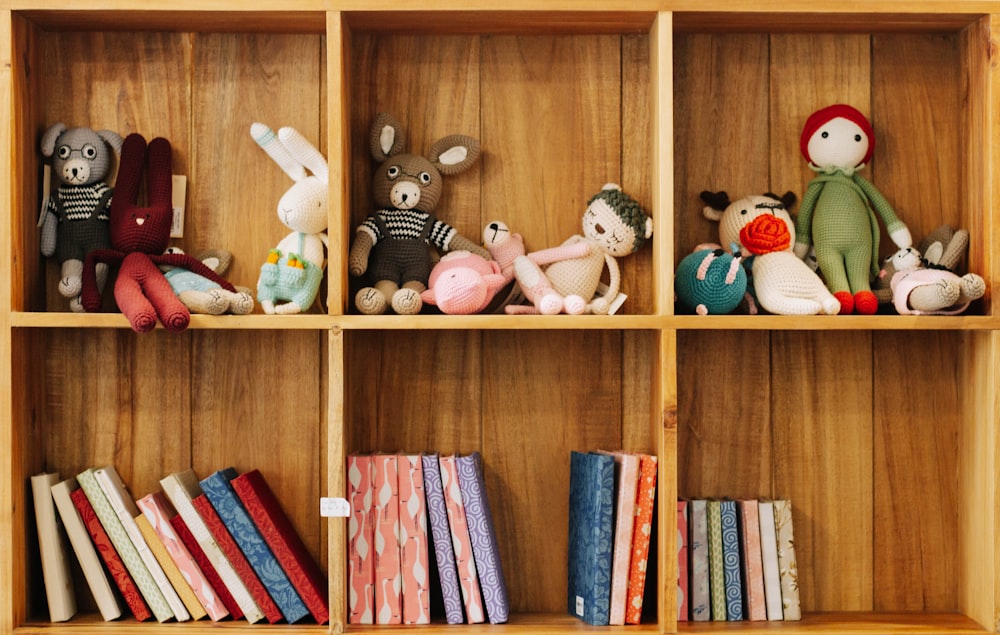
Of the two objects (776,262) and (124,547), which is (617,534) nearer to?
(776,262)

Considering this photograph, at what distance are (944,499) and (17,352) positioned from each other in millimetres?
1597

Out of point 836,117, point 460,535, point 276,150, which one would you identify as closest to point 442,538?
point 460,535

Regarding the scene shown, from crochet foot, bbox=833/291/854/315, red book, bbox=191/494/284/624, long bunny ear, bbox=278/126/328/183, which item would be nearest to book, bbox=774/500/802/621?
crochet foot, bbox=833/291/854/315

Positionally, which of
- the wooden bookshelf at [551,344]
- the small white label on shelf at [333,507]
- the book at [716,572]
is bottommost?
the book at [716,572]

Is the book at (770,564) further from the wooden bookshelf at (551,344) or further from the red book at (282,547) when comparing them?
the red book at (282,547)

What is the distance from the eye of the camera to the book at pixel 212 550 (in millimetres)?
1578

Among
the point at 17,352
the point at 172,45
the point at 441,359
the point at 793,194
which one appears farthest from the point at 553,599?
the point at 172,45

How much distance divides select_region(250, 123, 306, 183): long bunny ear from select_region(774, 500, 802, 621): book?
0.99 meters

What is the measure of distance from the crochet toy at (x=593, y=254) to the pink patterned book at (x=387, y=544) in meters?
0.35

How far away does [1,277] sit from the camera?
154cm

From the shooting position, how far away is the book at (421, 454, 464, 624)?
156 centimetres

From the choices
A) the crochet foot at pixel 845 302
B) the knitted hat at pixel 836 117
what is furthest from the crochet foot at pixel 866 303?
the knitted hat at pixel 836 117

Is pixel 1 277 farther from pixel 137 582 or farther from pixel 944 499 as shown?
pixel 944 499

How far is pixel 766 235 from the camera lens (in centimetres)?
163
